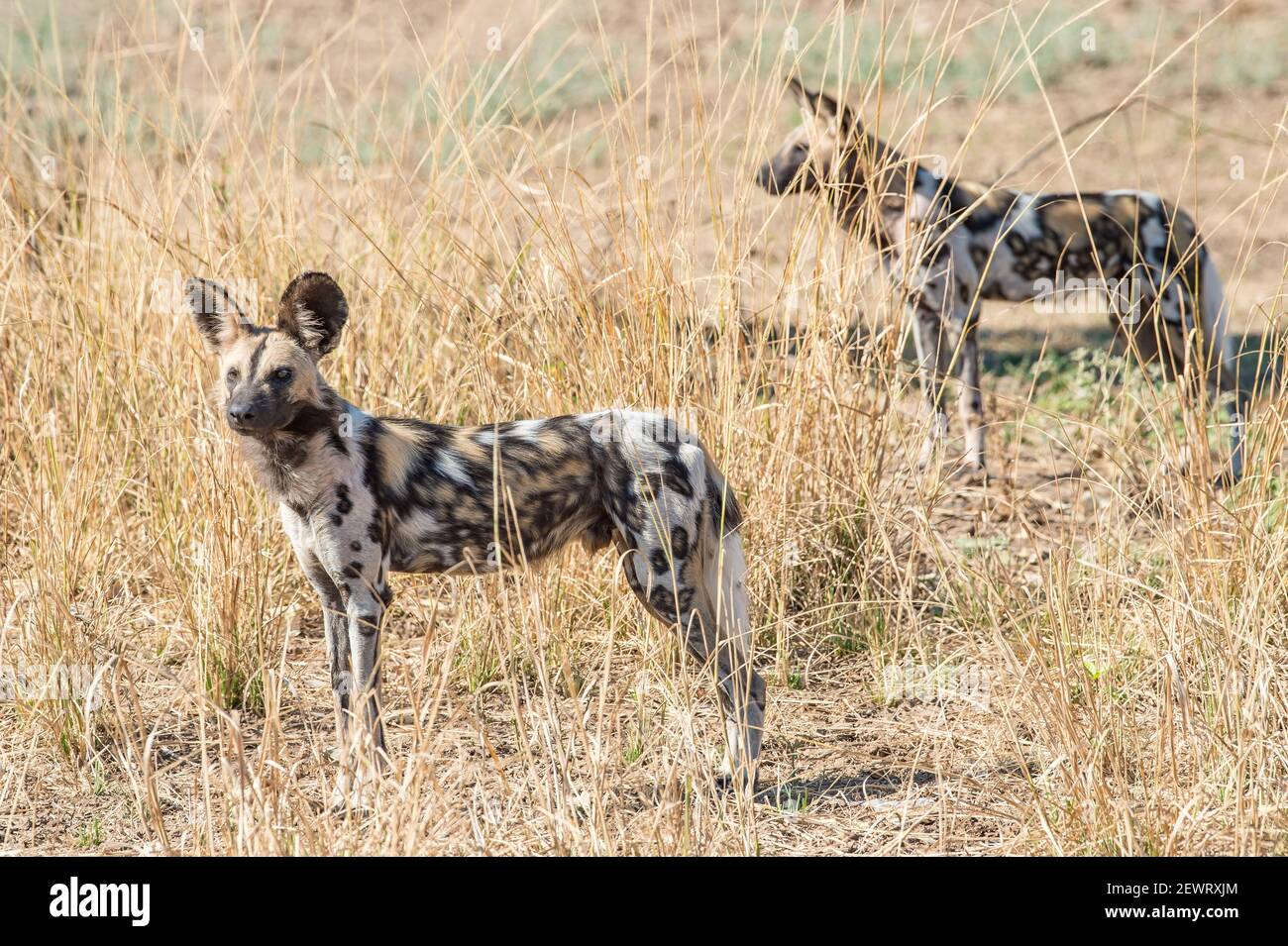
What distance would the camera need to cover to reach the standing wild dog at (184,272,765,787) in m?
3.40

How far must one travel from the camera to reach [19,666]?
4.06m

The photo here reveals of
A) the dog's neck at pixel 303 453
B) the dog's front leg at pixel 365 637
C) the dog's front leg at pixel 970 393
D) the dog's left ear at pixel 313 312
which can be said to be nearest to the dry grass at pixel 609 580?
the dog's front leg at pixel 365 637

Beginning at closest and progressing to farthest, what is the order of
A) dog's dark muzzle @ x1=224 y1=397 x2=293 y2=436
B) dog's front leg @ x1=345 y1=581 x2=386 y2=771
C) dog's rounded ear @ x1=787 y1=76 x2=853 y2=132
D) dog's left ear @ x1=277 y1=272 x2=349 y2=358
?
dog's dark muzzle @ x1=224 y1=397 x2=293 y2=436 → dog's left ear @ x1=277 y1=272 x2=349 y2=358 → dog's front leg @ x1=345 y1=581 x2=386 y2=771 → dog's rounded ear @ x1=787 y1=76 x2=853 y2=132

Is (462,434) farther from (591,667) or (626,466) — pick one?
(591,667)

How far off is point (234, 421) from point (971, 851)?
1.93m

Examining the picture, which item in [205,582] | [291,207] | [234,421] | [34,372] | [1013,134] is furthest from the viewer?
[1013,134]

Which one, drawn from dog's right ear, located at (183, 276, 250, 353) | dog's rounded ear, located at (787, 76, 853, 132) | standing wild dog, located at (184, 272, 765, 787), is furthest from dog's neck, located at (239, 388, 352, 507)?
dog's rounded ear, located at (787, 76, 853, 132)

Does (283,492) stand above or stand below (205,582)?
above

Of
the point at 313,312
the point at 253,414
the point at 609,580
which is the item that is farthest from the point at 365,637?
the point at 609,580

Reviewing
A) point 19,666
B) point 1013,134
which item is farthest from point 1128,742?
point 1013,134

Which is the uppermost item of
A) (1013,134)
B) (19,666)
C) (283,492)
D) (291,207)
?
(1013,134)

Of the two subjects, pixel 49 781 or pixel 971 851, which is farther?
pixel 49 781

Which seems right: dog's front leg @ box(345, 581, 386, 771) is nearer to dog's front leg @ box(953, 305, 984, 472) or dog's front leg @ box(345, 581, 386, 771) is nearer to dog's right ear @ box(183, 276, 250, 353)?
dog's right ear @ box(183, 276, 250, 353)

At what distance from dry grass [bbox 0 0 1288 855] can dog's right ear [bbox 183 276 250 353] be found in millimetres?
775
